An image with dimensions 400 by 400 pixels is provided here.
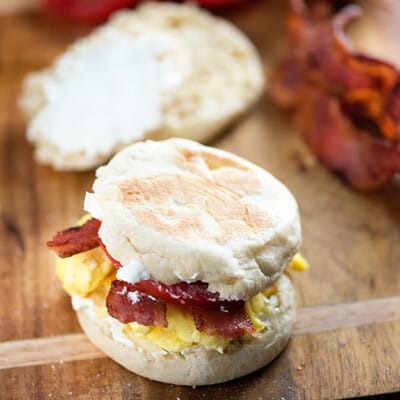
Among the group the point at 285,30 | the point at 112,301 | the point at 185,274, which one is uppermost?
the point at 185,274

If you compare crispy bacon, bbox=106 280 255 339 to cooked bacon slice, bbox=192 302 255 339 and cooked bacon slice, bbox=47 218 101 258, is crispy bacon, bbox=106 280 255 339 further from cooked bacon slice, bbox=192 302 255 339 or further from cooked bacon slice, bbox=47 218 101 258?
cooked bacon slice, bbox=47 218 101 258

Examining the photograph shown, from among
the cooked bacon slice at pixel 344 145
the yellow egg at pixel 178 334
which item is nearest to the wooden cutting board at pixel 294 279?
the cooked bacon slice at pixel 344 145

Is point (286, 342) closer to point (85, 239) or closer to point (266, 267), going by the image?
point (266, 267)

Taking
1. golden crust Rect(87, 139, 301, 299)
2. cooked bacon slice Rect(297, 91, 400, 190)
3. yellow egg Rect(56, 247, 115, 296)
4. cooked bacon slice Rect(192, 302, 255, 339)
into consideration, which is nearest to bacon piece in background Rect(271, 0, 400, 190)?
cooked bacon slice Rect(297, 91, 400, 190)

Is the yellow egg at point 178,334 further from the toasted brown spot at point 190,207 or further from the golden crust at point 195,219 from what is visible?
the toasted brown spot at point 190,207

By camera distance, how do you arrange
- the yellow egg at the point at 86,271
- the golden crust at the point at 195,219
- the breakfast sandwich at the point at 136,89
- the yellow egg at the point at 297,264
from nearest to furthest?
the golden crust at the point at 195,219 → the yellow egg at the point at 86,271 → the yellow egg at the point at 297,264 → the breakfast sandwich at the point at 136,89

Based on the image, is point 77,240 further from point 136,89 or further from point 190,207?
point 136,89

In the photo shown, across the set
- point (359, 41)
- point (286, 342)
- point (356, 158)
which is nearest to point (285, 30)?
point (359, 41)

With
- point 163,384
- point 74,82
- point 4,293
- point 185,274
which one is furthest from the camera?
point 74,82
